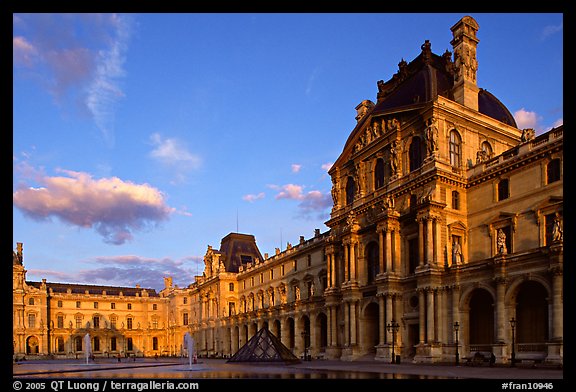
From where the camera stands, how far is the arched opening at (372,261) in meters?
50.7

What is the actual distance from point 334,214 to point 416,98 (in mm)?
15347

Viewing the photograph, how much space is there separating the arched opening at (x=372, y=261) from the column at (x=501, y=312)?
14.4 metres

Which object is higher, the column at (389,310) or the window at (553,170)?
the window at (553,170)

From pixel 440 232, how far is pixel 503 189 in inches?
219

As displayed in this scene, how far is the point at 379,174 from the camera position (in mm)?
52344

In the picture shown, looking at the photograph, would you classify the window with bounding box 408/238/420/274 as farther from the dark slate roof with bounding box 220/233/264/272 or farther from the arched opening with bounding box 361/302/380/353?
the dark slate roof with bounding box 220/233/264/272

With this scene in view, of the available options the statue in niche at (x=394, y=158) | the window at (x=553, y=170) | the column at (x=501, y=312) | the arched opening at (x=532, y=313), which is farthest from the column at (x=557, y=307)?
the statue in niche at (x=394, y=158)

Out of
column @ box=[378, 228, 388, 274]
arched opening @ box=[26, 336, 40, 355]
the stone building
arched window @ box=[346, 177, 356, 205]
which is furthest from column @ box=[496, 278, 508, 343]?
arched opening @ box=[26, 336, 40, 355]

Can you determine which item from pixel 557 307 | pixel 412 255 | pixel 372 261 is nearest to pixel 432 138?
pixel 412 255

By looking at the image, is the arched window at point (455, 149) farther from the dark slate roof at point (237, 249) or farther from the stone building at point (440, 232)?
the dark slate roof at point (237, 249)

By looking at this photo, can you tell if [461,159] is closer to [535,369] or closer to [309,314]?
[535,369]

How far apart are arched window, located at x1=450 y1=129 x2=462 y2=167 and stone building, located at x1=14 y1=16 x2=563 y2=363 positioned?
0.13 m

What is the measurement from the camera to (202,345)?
101m
